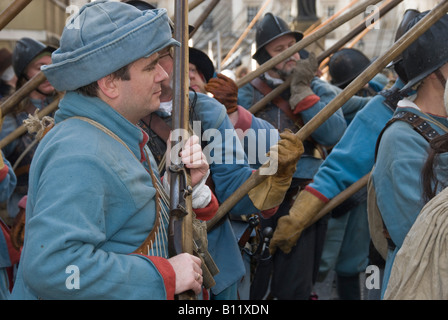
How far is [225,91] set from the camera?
4.07 meters

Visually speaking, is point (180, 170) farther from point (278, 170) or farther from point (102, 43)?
point (278, 170)

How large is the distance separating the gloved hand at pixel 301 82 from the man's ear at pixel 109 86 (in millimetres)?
2967

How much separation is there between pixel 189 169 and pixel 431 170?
926 millimetres

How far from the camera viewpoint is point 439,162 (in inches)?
107

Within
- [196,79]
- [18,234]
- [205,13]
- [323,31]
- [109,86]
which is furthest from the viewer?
[205,13]

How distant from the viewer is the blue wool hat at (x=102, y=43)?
1995 millimetres

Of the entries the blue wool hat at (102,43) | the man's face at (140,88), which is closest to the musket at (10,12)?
the blue wool hat at (102,43)

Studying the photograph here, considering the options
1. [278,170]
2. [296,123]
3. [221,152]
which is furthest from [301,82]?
[278,170]

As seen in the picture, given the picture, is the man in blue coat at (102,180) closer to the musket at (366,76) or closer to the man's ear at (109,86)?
the man's ear at (109,86)

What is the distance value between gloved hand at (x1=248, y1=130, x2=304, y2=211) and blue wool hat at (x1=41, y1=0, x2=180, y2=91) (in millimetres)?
875

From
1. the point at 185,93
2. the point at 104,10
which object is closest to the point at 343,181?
the point at 185,93

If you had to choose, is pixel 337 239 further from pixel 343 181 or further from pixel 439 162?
pixel 439 162

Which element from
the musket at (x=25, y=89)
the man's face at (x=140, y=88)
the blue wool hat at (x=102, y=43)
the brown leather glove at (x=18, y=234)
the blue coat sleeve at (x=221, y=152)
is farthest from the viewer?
the musket at (x=25, y=89)
